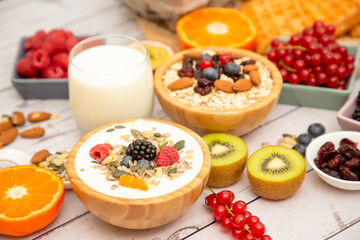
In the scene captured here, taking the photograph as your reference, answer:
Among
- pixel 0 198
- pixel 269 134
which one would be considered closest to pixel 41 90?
pixel 0 198

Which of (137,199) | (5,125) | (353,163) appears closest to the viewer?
(137,199)

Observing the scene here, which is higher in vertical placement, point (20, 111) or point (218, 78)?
point (218, 78)

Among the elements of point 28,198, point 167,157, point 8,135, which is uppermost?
point 167,157

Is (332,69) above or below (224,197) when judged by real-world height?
above

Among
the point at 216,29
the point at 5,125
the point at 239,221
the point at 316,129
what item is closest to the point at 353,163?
the point at 316,129

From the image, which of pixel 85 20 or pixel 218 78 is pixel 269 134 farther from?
pixel 85 20

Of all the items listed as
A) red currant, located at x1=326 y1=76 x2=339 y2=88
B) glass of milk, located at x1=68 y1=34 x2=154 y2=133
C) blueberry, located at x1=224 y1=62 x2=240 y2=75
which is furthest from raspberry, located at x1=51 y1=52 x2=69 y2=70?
red currant, located at x1=326 y1=76 x2=339 y2=88

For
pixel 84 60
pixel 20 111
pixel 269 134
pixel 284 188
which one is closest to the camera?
pixel 284 188

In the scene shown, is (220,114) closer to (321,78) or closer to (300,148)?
(300,148)
